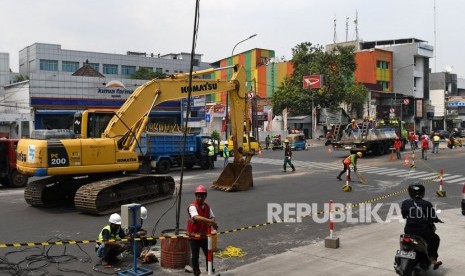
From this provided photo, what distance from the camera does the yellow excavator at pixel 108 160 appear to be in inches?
540

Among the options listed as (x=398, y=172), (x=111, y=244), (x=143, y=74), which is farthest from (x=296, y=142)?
(x=143, y=74)

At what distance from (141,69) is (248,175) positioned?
7247 centimetres

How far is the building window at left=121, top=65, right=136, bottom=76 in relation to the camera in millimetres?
92494

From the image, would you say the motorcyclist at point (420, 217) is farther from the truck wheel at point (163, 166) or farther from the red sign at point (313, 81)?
the red sign at point (313, 81)

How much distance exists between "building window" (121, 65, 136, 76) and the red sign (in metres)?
46.6

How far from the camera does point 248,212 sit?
1398 centimetres

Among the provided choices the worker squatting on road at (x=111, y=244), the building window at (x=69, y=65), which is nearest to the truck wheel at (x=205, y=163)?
the worker squatting on road at (x=111, y=244)

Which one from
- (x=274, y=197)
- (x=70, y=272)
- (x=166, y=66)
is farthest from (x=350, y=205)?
(x=166, y=66)

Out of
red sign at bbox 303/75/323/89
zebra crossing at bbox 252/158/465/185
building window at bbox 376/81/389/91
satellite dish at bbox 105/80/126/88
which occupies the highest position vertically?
building window at bbox 376/81/389/91

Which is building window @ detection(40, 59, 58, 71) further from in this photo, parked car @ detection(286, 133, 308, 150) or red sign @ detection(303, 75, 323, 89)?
parked car @ detection(286, 133, 308, 150)

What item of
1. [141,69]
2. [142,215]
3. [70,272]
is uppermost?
[141,69]

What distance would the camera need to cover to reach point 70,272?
8.27m

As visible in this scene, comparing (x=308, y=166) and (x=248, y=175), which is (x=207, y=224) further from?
(x=308, y=166)

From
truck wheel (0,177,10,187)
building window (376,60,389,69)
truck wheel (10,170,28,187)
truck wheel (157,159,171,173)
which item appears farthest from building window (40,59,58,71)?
truck wheel (10,170,28,187)
